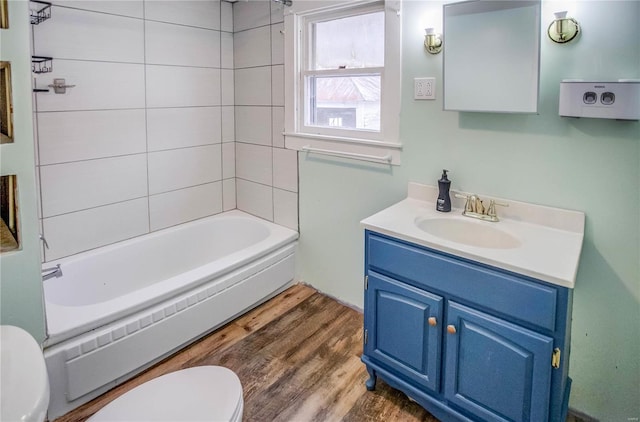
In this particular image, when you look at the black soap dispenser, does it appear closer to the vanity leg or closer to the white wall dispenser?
the white wall dispenser

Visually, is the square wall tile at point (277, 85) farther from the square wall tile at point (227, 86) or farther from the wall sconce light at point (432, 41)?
the wall sconce light at point (432, 41)

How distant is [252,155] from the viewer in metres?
3.11

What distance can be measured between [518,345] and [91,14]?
105 inches

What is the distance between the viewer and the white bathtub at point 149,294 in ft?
5.94

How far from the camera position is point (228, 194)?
129 inches

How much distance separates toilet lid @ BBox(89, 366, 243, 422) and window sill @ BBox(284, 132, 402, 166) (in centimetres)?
138

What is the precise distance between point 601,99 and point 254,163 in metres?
2.19

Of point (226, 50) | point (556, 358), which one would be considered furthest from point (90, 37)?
point (556, 358)

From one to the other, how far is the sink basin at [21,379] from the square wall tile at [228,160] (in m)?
2.12

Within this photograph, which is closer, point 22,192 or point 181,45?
point 22,192

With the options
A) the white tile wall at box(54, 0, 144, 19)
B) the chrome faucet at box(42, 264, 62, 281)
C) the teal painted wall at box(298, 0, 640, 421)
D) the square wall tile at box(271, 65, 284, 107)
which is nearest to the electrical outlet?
the teal painted wall at box(298, 0, 640, 421)

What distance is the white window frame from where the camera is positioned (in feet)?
7.11

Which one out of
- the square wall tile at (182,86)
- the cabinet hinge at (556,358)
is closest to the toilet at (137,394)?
the cabinet hinge at (556,358)

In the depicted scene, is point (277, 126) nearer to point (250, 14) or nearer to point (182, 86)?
point (182, 86)
